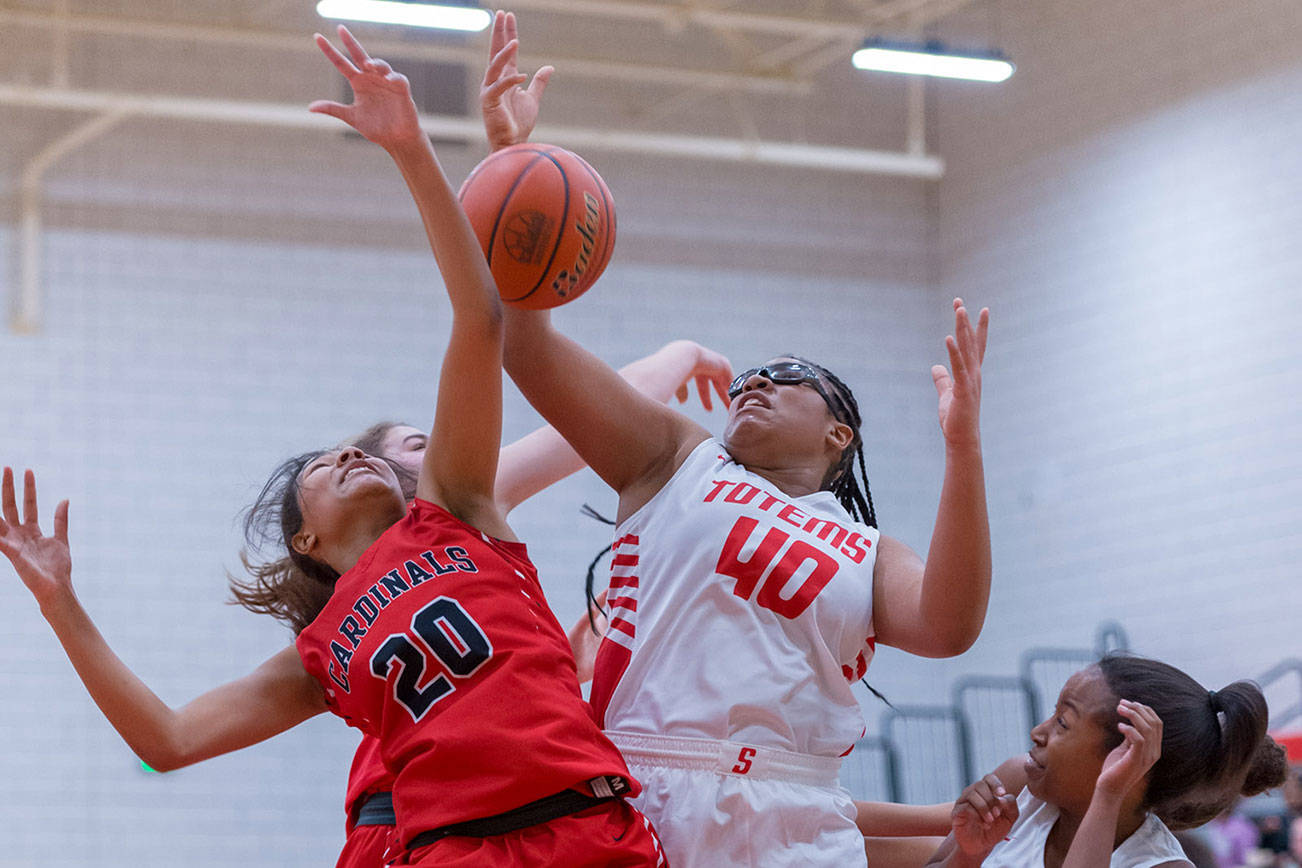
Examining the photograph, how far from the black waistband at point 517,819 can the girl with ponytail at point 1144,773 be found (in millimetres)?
993

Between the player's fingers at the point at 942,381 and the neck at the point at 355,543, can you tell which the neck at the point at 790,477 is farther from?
the neck at the point at 355,543

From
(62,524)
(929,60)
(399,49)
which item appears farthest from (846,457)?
(399,49)

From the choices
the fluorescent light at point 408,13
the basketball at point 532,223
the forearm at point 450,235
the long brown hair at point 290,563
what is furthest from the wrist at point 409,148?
the fluorescent light at point 408,13

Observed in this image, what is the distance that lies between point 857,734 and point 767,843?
28 cm

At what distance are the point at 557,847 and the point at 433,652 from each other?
0.37m

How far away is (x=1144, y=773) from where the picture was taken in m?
3.02

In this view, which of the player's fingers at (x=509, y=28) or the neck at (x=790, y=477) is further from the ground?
the player's fingers at (x=509, y=28)

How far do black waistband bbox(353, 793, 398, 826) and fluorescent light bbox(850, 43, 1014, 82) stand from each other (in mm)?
7868

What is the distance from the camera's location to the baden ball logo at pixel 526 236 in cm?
269

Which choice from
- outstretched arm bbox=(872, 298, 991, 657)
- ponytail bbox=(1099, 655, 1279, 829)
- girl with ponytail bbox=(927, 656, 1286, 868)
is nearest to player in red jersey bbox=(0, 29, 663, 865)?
outstretched arm bbox=(872, 298, 991, 657)

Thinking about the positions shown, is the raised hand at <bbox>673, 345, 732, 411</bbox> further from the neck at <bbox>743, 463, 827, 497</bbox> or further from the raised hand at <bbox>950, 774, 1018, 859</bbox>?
the raised hand at <bbox>950, 774, 1018, 859</bbox>

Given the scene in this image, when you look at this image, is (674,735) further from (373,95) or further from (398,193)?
(398,193)

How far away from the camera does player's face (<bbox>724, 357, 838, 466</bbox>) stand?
2.93m

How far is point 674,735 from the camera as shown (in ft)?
8.70
